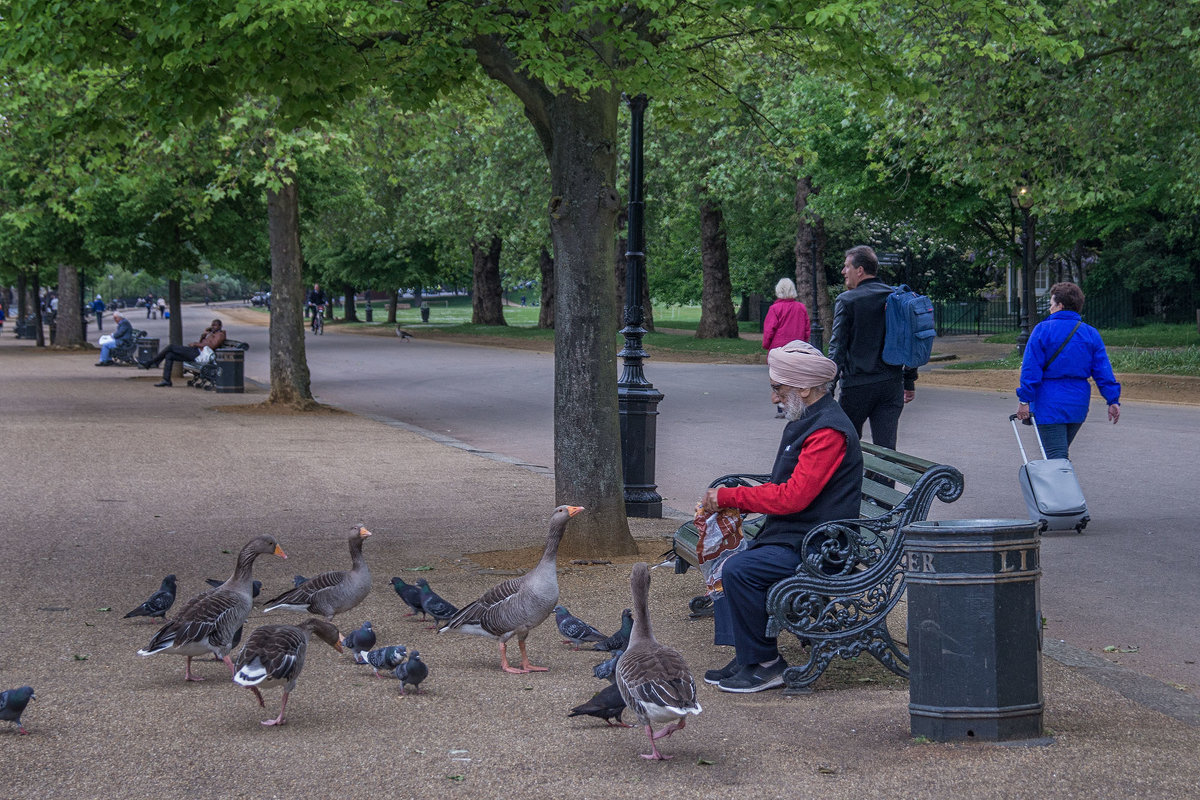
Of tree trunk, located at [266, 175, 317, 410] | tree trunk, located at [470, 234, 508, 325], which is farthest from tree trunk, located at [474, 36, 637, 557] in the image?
tree trunk, located at [470, 234, 508, 325]

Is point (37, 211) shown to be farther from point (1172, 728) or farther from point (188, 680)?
point (1172, 728)

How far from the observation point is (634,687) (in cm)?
468

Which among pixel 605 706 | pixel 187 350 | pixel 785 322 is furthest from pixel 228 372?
pixel 605 706

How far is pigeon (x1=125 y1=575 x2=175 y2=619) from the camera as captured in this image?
6.95 m

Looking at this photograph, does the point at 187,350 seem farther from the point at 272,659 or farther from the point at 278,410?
the point at 272,659

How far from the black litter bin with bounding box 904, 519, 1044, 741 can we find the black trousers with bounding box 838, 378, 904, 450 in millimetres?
4796

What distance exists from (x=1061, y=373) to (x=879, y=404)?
171 cm

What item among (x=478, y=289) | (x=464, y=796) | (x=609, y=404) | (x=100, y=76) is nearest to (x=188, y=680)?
(x=464, y=796)

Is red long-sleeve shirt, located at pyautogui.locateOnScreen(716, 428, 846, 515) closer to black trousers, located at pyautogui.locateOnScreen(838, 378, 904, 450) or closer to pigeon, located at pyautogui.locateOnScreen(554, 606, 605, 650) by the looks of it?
pigeon, located at pyautogui.locateOnScreen(554, 606, 605, 650)

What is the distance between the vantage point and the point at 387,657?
5812 mm

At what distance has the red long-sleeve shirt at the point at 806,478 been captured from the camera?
224 inches

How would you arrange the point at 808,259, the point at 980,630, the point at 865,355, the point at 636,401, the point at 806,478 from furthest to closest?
the point at 808,259 → the point at 636,401 → the point at 865,355 → the point at 806,478 → the point at 980,630

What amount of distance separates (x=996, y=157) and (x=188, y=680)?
718 inches

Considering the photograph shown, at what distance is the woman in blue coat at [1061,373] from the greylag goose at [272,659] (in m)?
7.02
